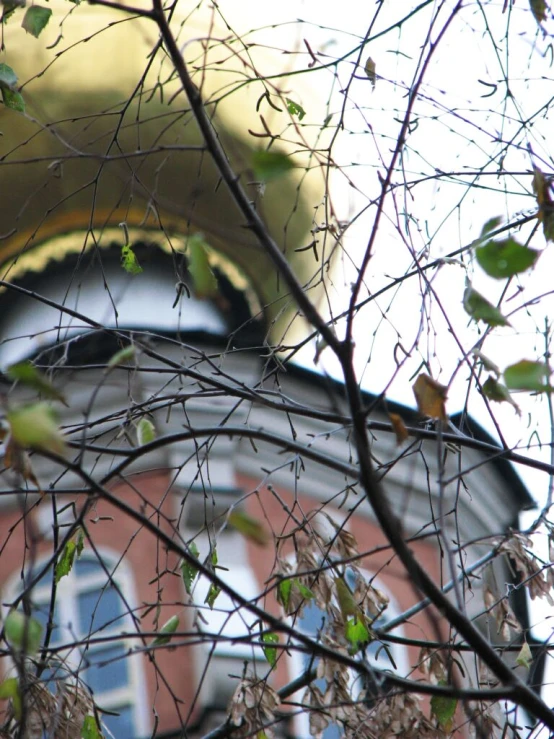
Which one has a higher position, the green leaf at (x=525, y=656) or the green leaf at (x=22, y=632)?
the green leaf at (x=525, y=656)

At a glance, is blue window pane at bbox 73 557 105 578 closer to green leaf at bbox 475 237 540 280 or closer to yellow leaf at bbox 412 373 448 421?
yellow leaf at bbox 412 373 448 421

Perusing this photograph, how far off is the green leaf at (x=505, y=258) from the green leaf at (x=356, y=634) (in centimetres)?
144

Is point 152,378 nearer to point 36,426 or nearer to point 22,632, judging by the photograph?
point 22,632

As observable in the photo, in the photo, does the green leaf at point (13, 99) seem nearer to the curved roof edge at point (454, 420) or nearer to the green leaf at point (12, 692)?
the green leaf at point (12, 692)

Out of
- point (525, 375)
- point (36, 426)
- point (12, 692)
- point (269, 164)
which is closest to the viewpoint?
point (36, 426)

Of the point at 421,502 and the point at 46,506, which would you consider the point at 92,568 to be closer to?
the point at 46,506

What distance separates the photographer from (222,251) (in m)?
10.4

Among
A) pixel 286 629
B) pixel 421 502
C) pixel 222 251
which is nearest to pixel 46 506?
pixel 222 251

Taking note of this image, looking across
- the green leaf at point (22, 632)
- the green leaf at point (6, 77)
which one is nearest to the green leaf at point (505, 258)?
the green leaf at point (22, 632)

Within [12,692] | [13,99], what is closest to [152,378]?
[13,99]

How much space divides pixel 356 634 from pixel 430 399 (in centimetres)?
101

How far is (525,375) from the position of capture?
Answer: 1.96 metres

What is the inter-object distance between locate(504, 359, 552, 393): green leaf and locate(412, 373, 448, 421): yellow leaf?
416mm

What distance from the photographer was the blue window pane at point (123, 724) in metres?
9.52
